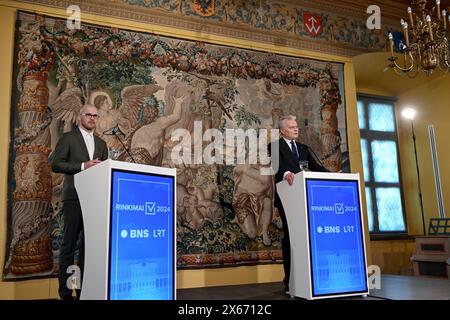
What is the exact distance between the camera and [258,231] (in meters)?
5.82

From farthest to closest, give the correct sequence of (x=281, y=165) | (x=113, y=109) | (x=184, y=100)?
(x=184, y=100), (x=113, y=109), (x=281, y=165)

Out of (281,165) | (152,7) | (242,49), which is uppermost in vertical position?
(152,7)

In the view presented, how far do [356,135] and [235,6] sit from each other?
2.88 m

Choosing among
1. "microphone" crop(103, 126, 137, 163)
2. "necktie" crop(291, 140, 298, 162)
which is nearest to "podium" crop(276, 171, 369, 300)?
"necktie" crop(291, 140, 298, 162)

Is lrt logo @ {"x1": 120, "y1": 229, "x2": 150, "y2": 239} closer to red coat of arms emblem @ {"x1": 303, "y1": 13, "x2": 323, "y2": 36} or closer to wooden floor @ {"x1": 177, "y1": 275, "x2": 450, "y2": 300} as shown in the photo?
wooden floor @ {"x1": 177, "y1": 275, "x2": 450, "y2": 300}

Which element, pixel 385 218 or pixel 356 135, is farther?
pixel 385 218

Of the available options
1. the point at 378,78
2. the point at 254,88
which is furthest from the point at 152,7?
the point at 378,78

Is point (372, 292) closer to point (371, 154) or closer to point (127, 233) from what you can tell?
point (127, 233)

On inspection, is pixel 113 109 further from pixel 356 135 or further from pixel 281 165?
pixel 356 135

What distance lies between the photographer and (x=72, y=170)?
3.86 m

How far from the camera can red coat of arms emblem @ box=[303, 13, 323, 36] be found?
6.92 metres

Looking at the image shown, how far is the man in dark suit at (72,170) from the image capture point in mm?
3906

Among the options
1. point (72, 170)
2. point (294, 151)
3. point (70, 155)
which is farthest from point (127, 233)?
point (294, 151)

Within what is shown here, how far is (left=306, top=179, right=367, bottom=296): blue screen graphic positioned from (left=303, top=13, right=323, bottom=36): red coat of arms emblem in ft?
12.4
